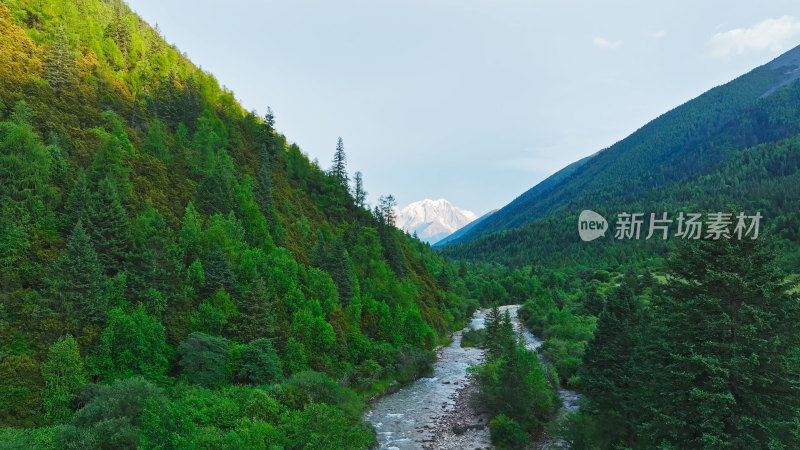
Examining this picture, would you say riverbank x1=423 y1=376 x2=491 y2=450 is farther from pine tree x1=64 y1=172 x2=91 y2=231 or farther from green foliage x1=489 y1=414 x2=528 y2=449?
pine tree x1=64 y1=172 x2=91 y2=231

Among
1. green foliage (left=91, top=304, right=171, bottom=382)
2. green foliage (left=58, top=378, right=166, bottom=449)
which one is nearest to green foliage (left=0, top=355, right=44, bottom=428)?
green foliage (left=58, top=378, right=166, bottom=449)

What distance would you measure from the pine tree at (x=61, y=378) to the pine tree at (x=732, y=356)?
128 ft

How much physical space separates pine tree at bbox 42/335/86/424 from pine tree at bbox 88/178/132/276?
10.1m

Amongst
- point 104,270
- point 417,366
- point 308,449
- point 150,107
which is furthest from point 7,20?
point 417,366

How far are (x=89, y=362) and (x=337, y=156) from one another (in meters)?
78.6

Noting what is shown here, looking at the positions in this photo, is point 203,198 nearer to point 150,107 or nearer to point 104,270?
point 104,270

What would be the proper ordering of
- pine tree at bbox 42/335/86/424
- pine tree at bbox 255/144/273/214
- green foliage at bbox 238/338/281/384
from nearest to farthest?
pine tree at bbox 42/335/86/424, green foliage at bbox 238/338/281/384, pine tree at bbox 255/144/273/214

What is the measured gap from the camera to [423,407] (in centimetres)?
5050

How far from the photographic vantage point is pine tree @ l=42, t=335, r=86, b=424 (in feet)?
97.0

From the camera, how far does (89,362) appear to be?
110 ft

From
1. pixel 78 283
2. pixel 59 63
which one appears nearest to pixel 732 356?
pixel 78 283

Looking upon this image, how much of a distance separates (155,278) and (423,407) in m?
33.9

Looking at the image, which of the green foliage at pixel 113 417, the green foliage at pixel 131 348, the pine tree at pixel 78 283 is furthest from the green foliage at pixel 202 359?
the pine tree at pixel 78 283

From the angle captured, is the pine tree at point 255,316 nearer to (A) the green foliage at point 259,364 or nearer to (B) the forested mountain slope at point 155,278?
(B) the forested mountain slope at point 155,278
